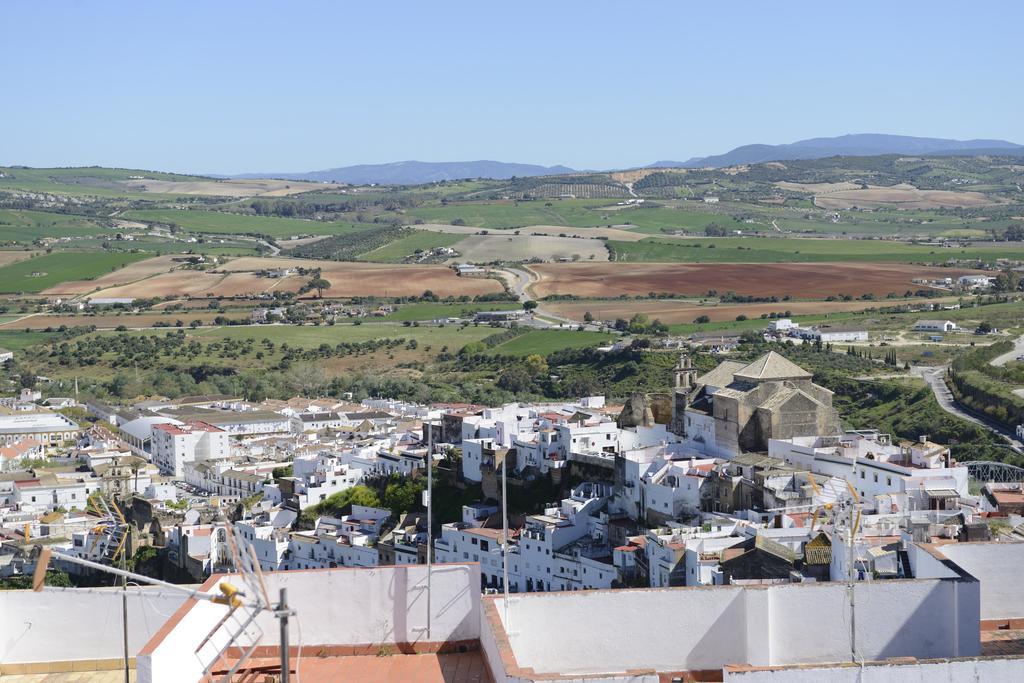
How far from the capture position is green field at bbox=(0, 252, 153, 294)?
427 ft

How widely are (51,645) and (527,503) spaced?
29699mm

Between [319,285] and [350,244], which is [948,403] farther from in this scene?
[350,244]

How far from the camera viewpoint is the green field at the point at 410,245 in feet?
502

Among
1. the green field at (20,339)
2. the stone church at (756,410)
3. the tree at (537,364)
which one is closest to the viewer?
the stone church at (756,410)

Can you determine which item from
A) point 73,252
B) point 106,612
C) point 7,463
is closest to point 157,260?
point 73,252

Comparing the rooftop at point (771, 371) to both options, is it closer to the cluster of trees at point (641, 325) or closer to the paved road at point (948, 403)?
the paved road at point (948, 403)

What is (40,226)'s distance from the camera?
17662cm

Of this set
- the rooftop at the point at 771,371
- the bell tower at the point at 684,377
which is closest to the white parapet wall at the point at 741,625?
the rooftop at the point at 771,371

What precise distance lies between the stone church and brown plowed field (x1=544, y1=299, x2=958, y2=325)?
57797 mm

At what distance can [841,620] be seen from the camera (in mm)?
10891

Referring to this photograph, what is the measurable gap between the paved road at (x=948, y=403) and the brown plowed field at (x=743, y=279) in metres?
37.7

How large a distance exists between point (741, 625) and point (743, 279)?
352 feet

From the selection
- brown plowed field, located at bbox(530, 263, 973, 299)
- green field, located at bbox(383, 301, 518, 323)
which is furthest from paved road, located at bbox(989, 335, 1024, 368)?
green field, located at bbox(383, 301, 518, 323)

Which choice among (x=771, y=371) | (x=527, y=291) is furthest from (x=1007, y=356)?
(x=527, y=291)
